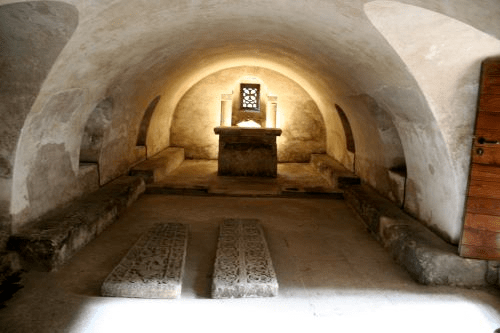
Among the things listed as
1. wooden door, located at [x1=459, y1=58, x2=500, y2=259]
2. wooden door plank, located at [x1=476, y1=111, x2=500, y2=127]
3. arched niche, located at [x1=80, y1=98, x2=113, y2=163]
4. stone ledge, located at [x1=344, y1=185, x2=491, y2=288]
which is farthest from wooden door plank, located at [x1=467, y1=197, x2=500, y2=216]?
arched niche, located at [x1=80, y1=98, x2=113, y2=163]

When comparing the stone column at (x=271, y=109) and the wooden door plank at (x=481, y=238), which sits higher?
the stone column at (x=271, y=109)

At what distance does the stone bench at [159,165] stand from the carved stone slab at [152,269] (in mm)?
3113

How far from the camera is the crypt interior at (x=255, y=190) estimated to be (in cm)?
359

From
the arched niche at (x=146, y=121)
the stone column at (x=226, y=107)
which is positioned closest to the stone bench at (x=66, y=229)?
the arched niche at (x=146, y=121)

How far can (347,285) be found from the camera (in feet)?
14.0

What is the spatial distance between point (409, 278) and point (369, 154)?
379 cm

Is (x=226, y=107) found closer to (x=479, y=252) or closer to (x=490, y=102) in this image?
(x=490, y=102)

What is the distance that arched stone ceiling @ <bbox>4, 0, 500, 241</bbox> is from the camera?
4000 mm

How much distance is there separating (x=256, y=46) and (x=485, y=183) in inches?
199

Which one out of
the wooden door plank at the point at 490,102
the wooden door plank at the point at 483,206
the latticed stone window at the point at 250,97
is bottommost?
the wooden door plank at the point at 483,206

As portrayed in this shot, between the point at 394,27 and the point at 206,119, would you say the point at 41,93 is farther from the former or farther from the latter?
the point at 206,119

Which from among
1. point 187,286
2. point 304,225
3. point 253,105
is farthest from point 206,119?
point 187,286

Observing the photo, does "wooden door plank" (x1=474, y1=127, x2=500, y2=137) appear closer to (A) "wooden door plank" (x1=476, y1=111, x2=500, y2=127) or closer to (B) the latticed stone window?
(A) "wooden door plank" (x1=476, y1=111, x2=500, y2=127)

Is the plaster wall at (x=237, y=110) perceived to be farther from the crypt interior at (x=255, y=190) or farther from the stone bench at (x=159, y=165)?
the crypt interior at (x=255, y=190)
